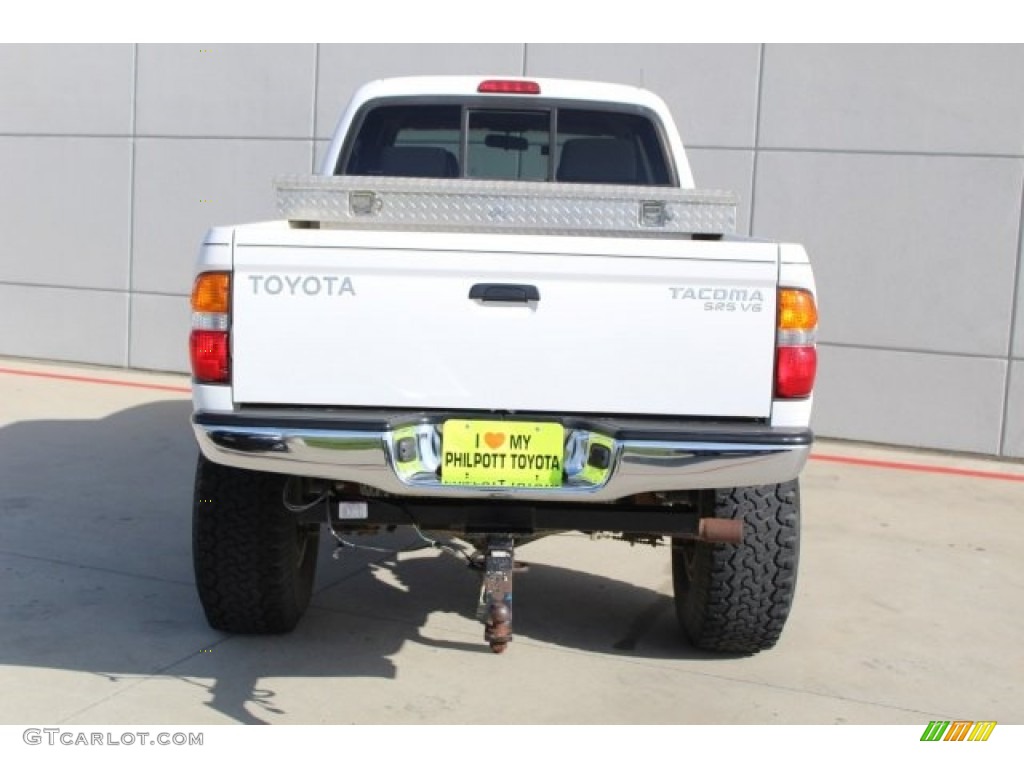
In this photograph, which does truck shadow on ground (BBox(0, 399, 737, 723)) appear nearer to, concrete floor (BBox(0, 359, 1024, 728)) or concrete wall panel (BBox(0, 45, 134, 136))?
concrete floor (BBox(0, 359, 1024, 728))

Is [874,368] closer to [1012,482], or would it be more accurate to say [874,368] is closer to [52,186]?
[1012,482]

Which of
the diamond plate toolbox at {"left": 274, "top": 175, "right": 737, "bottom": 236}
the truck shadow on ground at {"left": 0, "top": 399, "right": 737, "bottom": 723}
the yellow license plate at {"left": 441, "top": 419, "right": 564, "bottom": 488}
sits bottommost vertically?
the truck shadow on ground at {"left": 0, "top": 399, "right": 737, "bottom": 723}

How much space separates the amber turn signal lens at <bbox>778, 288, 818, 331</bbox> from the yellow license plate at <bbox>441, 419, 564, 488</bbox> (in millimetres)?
738

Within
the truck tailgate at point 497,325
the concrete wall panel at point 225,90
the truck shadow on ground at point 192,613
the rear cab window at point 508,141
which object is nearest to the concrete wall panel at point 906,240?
the rear cab window at point 508,141

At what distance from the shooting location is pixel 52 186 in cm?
1134

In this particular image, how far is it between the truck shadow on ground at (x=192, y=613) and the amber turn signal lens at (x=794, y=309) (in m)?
1.52

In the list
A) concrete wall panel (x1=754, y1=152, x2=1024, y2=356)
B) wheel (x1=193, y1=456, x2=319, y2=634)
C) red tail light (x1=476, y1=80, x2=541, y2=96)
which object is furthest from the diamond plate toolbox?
concrete wall panel (x1=754, y1=152, x2=1024, y2=356)

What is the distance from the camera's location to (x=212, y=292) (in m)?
3.79

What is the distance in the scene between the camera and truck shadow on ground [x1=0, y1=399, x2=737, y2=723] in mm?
4336

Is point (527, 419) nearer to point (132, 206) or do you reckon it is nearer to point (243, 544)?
point (243, 544)

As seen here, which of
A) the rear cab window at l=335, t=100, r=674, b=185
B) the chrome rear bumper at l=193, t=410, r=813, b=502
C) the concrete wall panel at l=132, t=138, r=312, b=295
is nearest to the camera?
the chrome rear bumper at l=193, t=410, r=813, b=502
